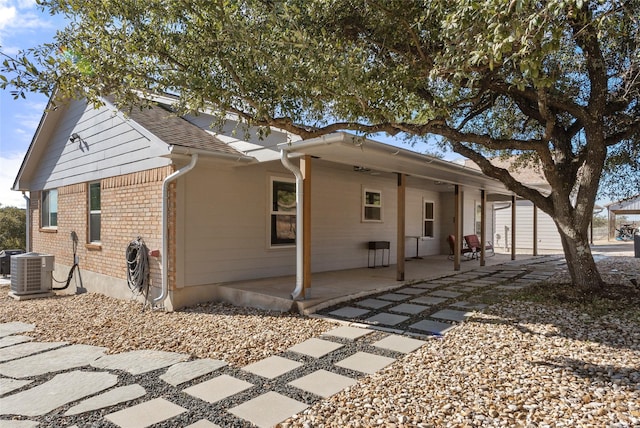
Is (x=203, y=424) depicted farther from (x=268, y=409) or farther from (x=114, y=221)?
(x=114, y=221)

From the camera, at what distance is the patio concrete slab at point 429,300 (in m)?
6.16

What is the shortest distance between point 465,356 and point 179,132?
5.97 meters

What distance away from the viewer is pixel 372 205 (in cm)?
1072

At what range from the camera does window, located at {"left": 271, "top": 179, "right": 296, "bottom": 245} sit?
8.05 m

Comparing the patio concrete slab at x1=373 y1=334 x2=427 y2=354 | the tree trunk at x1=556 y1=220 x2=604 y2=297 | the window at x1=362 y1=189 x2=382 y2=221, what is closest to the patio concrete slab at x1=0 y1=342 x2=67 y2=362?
the patio concrete slab at x1=373 y1=334 x2=427 y2=354

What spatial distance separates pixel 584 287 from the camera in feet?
20.2

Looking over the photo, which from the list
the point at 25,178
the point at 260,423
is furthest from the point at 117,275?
the point at 25,178

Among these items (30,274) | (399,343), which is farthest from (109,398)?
(30,274)

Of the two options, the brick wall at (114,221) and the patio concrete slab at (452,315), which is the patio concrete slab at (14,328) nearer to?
the brick wall at (114,221)

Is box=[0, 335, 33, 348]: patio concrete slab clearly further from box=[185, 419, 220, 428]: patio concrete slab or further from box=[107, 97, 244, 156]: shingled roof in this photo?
box=[185, 419, 220, 428]: patio concrete slab

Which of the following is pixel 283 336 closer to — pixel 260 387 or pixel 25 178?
pixel 260 387

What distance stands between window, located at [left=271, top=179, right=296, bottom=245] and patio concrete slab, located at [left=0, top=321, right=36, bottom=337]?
4.27 meters

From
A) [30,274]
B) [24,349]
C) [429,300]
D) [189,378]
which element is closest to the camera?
[189,378]

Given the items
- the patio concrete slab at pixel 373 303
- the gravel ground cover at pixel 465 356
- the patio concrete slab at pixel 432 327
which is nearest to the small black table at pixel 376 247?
the patio concrete slab at pixel 373 303
